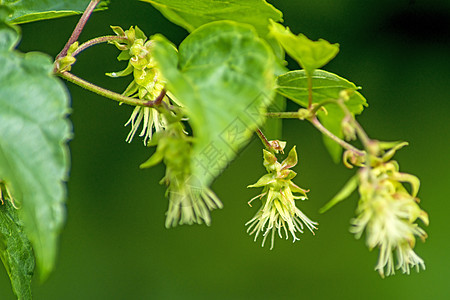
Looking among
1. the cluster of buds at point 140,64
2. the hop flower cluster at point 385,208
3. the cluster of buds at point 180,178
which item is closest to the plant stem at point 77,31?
the cluster of buds at point 140,64

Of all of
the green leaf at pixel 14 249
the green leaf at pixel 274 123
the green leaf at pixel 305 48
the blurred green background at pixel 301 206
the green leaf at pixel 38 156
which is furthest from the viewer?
the blurred green background at pixel 301 206

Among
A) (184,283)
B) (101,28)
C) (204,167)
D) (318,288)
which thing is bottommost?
(184,283)

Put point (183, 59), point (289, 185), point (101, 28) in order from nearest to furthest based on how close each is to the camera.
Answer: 1. point (183, 59)
2. point (289, 185)
3. point (101, 28)

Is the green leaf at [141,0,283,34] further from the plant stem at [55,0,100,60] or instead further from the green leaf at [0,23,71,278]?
the green leaf at [0,23,71,278]

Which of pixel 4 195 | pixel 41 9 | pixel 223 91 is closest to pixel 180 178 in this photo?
pixel 223 91

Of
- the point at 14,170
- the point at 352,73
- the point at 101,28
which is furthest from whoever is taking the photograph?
the point at 352,73

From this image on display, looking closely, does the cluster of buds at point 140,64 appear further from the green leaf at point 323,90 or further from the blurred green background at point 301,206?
the blurred green background at point 301,206

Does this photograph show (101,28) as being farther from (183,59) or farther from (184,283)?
(183,59)

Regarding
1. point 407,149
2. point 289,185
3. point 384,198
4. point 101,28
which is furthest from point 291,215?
point 407,149
